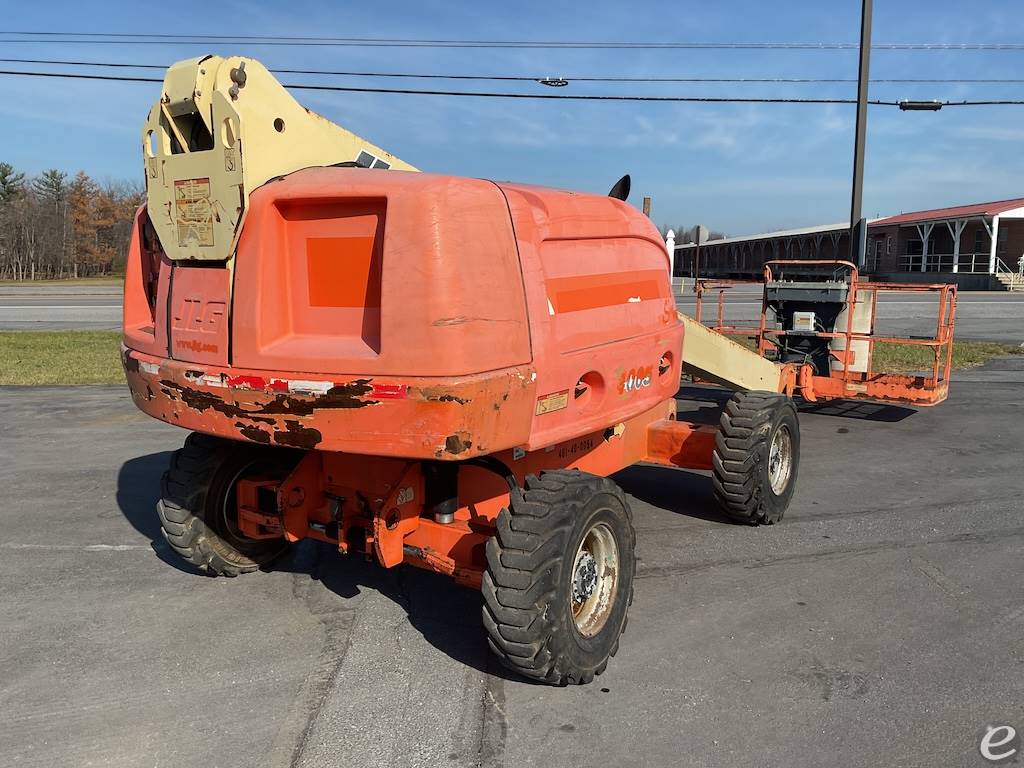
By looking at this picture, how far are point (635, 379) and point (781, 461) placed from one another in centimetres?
252

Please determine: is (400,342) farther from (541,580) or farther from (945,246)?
(945,246)

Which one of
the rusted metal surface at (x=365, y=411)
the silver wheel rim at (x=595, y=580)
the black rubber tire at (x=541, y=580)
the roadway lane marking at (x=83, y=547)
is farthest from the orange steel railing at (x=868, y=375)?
the rusted metal surface at (x=365, y=411)

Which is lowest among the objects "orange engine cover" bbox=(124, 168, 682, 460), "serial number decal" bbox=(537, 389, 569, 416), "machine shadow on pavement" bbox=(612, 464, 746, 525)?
"machine shadow on pavement" bbox=(612, 464, 746, 525)

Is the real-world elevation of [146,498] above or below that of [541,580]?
below

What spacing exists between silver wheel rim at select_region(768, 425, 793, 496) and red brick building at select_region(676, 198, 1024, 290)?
35.4m

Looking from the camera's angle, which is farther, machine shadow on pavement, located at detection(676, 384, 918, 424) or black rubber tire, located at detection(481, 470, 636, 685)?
machine shadow on pavement, located at detection(676, 384, 918, 424)

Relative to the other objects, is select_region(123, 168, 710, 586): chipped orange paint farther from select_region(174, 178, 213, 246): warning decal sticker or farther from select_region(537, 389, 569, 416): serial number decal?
select_region(174, 178, 213, 246): warning decal sticker

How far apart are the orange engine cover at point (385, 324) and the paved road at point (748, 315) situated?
1913 centimetres

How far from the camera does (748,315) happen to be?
2650 cm

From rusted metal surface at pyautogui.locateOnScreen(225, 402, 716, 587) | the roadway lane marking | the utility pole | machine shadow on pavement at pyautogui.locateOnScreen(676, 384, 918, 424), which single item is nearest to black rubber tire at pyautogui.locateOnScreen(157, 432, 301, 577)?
rusted metal surface at pyautogui.locateOnScreen(225, 402, 716, 587)

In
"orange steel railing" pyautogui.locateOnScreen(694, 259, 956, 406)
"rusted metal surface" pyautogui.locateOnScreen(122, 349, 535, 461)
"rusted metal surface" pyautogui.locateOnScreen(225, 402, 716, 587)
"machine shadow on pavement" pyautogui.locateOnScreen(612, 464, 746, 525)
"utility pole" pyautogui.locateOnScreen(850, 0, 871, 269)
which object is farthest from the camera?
"utility pole" pyautogui.locateOnScreen(850, 0, 871, 269)

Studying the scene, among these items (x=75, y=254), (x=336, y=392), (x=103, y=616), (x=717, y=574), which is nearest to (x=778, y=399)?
(x=717, y=574)

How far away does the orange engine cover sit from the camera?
3.11 meters

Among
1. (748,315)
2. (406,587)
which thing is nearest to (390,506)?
(406,587)
